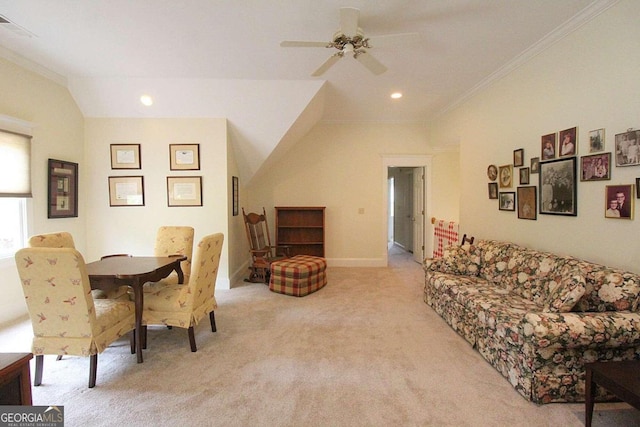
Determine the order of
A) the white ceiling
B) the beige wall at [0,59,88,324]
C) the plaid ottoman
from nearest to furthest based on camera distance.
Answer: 1. the white ceiling
2. the beige wall at [0,59,88,324]
3. the plaid ottoman

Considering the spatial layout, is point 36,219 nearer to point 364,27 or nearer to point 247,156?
point 247,156

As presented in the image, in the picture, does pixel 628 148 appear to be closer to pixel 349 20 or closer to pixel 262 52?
pixel 349 20

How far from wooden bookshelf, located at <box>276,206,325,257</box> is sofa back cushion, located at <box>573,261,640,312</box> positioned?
13.0ft

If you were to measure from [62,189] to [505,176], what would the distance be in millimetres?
5652

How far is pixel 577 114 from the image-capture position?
2605mm

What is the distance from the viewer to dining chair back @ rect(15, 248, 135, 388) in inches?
77.8

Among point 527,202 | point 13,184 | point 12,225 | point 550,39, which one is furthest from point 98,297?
point 550,39

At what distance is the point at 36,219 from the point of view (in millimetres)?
3527

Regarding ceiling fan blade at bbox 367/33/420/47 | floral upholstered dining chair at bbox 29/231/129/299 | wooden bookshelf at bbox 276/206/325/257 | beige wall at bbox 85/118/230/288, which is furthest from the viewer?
wooden bookshelf at bbox 276/206/325/257

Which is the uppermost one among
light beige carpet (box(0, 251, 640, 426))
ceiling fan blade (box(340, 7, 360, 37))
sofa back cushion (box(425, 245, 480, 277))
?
ceiling fan blade (box(340, 7, 360, 37))

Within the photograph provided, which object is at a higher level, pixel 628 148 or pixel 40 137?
pixel 40 137

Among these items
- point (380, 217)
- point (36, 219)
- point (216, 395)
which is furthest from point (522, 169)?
point (36, 219)

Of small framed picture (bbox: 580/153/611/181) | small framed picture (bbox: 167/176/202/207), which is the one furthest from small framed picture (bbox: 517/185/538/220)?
small framed picture (bbox: 167/176/202/207)

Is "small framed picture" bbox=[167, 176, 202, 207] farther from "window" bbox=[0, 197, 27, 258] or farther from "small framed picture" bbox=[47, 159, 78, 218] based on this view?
"window" bbox=[0, 197, 27, 258]
